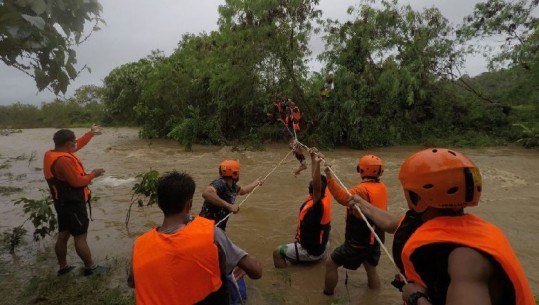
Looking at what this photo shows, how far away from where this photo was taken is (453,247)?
152cm

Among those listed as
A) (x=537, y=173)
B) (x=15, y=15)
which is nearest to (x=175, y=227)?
(x=15, y=15)

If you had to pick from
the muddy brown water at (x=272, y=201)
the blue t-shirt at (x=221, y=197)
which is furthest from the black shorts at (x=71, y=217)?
the blue t-shirt at (x=221, y=197)

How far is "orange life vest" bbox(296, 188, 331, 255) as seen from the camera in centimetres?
460

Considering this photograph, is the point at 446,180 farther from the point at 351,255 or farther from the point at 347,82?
the point at 347,82

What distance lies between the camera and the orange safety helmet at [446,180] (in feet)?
5.36

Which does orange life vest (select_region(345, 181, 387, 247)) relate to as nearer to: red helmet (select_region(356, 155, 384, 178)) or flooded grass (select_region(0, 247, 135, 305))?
red helmet (select_region(356, 155, 384, 178))

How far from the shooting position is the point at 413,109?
56.8 ft

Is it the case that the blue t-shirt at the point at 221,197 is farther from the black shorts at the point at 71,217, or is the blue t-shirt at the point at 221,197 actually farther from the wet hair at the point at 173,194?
the wet hair at the point at 173,194

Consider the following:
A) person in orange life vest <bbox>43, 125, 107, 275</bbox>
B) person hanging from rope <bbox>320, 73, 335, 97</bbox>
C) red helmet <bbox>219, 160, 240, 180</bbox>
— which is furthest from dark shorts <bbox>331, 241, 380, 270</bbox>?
person hanging from rope <bbox>320, 73, 335, 97</bbox>

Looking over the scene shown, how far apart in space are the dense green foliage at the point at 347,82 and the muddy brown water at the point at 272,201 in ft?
3.96

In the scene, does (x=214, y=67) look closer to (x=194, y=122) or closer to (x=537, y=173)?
(x=194, y=122)

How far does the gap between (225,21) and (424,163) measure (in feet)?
47.9

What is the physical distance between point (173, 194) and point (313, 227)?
2.69 metres

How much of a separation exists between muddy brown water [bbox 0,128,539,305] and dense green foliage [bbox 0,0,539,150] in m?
1.21
